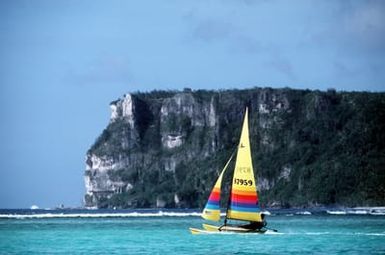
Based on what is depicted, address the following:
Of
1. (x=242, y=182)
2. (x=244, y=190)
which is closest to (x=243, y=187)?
(x=244, y=190)

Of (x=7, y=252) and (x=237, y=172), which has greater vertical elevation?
(x=237, y=172)

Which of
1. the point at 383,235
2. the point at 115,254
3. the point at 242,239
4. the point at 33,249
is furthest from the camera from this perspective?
the point at 383,235

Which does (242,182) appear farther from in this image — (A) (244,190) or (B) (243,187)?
(A) (244,190)

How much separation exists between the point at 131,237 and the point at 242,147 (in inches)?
668

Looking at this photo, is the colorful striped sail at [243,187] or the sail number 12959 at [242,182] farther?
the sail number 12959 at [242,182]

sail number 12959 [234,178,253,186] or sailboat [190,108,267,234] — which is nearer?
sailboat [190,108,267,234]

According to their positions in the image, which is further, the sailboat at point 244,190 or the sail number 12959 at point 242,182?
the sail number 12959 at point 242,182

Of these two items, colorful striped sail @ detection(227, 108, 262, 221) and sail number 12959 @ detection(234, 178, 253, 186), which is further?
sail number 12959 @ detection(234, 178, 253, 186)

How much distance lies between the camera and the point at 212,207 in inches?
3506

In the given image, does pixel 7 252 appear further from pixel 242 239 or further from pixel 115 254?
pixel 242 239

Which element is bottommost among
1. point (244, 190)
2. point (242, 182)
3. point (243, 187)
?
point (244, 190)

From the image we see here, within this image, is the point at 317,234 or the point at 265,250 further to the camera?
the point at 317,234

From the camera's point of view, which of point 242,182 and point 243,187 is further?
point 243,187

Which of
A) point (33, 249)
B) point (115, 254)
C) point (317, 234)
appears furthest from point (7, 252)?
point (317, 234)
